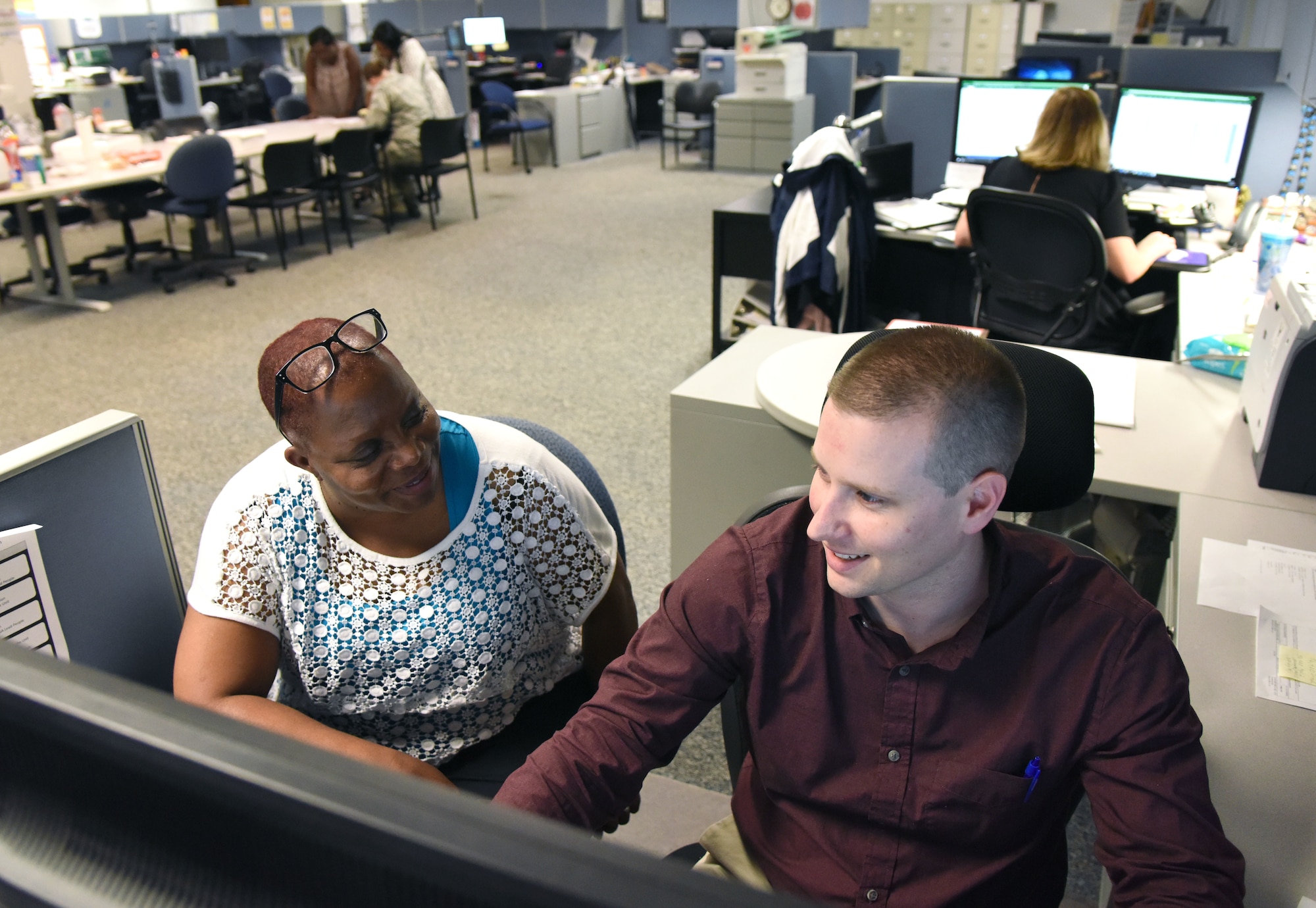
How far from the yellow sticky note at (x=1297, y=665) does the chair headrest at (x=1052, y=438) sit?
0.32 metres

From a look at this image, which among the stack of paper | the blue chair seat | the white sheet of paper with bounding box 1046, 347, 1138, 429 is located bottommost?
the stack of paper

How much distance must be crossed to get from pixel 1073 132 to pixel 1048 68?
5.90 feet

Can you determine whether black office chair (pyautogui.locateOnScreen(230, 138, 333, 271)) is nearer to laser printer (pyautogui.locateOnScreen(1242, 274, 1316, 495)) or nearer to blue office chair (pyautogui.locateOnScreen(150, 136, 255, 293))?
blue office chair (pyautogui.locateOnScreen(150, 136, 255, 293))

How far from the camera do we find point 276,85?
30.4ft

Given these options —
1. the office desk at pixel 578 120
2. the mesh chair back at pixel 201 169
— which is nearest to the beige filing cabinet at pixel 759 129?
the office desk at pixel 578 120

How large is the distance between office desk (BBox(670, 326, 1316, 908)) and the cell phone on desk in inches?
39.7

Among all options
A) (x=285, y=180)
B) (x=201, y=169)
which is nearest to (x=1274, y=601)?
(x=201, y=169)

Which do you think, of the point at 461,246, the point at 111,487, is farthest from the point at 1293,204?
the point at 461,246

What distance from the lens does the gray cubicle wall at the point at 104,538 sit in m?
1.15

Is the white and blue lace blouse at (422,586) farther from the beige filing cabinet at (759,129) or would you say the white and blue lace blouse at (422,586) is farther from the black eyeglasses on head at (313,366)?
the beige filing cabinet at (759,129)

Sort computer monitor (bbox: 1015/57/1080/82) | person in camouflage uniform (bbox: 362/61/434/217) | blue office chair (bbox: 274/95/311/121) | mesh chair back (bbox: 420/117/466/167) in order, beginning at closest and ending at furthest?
computer monitor (bbox: 1015/57/1080/82), mesh chair back (bbox: 420/117/466/167), person in camouflage uniform (bbox: 362/61/434/217), blue office chair (bbox: 274/95/311/121)

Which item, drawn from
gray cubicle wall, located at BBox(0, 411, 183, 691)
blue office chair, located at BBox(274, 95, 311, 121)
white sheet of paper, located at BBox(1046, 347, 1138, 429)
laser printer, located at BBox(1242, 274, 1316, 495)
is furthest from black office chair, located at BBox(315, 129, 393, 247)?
laser printer, located at BBox(1242, 274, 1316, 495)

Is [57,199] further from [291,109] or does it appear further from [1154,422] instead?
[1154,422]

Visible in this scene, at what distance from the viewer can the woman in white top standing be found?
21.6 ft
